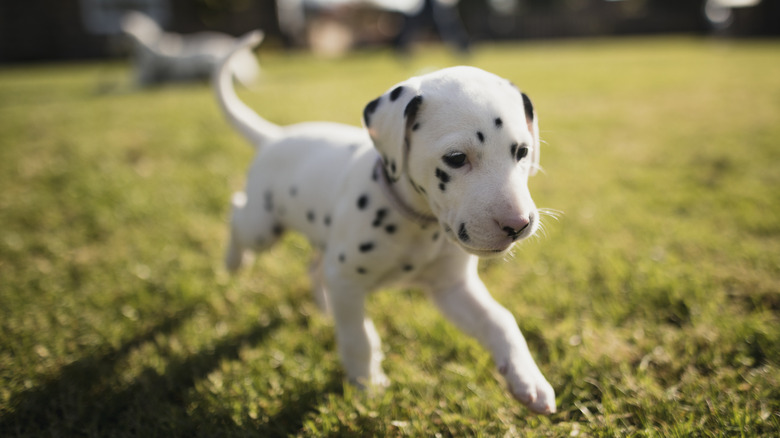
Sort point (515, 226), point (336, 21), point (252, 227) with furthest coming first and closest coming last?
point (336, 21) < point (252, 227) < point (515, 226)

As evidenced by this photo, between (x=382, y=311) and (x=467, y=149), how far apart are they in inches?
62.1

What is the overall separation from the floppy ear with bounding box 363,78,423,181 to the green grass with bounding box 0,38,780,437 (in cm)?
107

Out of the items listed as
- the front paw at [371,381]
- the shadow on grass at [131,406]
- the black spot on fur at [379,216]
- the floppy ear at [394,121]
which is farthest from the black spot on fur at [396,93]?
the shadow on grass at [131,406]

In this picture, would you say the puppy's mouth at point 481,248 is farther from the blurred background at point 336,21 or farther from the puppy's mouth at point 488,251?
the blurred background at point 336,21

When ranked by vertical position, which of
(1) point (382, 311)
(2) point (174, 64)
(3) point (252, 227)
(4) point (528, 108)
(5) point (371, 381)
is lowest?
(2) point (174, 64)

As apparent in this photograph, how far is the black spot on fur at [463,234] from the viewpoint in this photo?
5.72 ft

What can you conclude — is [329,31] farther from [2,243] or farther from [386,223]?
[386,223]

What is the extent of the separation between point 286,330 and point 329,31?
29761 mm

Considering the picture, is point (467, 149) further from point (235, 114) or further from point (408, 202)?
point (235, 114)

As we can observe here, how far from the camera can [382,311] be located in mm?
3066

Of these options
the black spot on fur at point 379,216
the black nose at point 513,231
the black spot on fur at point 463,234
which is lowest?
the black spot on fur at point 379,216

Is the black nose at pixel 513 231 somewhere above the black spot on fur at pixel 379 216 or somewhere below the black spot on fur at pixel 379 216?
above

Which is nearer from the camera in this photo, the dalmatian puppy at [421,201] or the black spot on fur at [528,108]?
the dalmatian puppy at [421,201]

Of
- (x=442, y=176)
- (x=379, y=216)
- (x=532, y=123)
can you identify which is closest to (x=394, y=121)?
(x=442, y=176)
